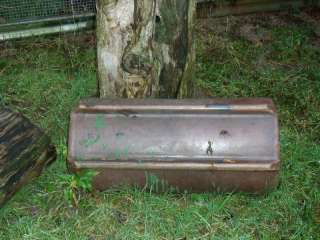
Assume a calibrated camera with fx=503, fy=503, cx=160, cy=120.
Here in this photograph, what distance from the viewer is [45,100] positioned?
3.96m

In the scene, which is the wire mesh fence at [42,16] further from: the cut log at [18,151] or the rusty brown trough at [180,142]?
the rusty brown trough at [180,142]

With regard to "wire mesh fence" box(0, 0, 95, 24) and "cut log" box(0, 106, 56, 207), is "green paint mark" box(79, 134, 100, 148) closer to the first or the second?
"cut log" box(0, 106, 56, 207)

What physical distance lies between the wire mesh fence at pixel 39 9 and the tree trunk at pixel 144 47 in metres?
1.67

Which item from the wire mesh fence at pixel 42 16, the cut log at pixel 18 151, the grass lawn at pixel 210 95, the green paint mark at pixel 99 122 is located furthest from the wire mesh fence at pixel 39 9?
the green paint mark at pixel 99 122

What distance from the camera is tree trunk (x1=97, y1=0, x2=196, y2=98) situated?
Answer: 295cm

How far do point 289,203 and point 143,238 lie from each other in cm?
92

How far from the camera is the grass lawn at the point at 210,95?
288 cm

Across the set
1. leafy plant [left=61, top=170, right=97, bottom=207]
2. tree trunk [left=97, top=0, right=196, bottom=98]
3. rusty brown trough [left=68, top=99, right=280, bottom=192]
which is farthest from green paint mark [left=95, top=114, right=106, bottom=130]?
tree trunk [left=97, top=0, right=196, bottom=98]

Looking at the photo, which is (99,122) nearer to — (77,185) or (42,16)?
(77,185)

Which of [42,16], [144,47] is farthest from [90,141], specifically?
[42,16]

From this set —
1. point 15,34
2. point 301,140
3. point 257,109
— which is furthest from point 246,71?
point 15,34

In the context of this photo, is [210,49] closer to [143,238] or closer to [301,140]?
[301,140]

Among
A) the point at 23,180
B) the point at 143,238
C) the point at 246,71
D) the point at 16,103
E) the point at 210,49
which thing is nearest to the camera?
the point at 143,238

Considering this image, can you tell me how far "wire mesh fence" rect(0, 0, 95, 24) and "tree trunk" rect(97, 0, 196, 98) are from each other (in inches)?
65.6
